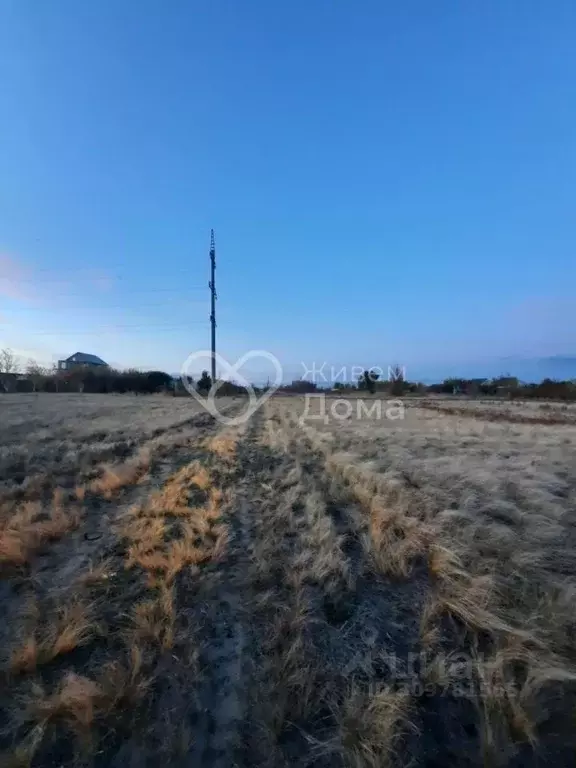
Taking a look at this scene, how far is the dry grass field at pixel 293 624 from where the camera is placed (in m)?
2.45

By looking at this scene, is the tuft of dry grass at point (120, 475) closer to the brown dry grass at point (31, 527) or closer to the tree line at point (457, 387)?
the brown dry grass at point (31, 527)

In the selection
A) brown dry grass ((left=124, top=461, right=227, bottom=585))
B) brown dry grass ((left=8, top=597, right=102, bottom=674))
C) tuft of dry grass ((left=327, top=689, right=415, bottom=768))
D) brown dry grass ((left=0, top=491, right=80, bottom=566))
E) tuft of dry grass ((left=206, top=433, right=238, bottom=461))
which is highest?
tuft of dry grass ((left=206, top=433, right=238, bottom=461))

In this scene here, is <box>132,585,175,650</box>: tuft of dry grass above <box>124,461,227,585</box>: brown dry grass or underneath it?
underneath

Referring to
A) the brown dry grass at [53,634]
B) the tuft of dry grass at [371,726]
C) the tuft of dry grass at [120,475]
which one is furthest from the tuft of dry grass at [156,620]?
the tuft of dry grass at [120,475]

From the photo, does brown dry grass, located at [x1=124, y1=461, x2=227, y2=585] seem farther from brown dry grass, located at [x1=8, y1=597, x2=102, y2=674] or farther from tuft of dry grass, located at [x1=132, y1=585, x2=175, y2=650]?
brown dry grass, located at [x1=8, y1=597, x2=102, y2=674]

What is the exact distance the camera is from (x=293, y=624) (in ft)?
11.3

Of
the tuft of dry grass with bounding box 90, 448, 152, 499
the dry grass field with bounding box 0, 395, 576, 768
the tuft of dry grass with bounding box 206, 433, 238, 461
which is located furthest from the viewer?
the tuft of dry grass with bounding box 206, 433, 238, 461

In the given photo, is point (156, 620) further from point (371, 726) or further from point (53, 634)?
point (371, 726)

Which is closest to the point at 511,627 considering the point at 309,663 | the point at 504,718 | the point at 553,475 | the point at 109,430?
the point at 504,718

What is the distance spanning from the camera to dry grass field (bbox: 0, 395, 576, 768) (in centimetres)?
245

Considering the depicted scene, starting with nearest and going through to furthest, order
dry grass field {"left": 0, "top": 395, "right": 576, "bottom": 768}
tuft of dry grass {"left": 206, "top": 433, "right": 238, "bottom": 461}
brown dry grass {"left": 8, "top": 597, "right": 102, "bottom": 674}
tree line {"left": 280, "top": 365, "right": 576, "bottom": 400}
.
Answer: dry grass field {"left": 0, "top": 395, "right": 576, "bottom": 768} → brown dry grass {"left": 8, "top": 597, "right": 102, "bottom": 674} → tuft of dry grass {"left": 206, "top": 433, "right": 238, "bottom": 461} → tree line {"left": 280, "top": 365, "right": 576, "bottom": 400}

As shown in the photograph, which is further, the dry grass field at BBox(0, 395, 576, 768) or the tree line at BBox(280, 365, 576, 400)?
the tree line at BBox(280, 365, 576, 400)

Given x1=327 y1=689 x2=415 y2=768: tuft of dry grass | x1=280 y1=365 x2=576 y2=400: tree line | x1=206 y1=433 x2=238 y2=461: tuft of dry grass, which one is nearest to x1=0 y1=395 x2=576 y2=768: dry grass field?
x1=327 y1=689 x2=415 y2=768: tuft of dry grass

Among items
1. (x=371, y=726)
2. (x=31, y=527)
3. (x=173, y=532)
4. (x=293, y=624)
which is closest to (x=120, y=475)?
(x=31, y=527)
